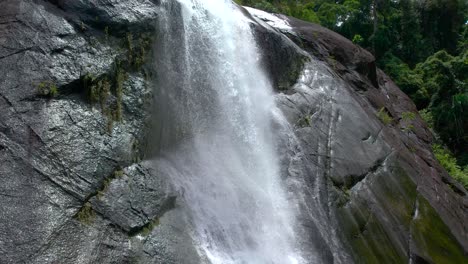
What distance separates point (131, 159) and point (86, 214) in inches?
55.2

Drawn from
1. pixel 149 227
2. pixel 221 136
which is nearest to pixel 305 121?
pixel 221 136

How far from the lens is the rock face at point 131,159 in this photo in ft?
21.4

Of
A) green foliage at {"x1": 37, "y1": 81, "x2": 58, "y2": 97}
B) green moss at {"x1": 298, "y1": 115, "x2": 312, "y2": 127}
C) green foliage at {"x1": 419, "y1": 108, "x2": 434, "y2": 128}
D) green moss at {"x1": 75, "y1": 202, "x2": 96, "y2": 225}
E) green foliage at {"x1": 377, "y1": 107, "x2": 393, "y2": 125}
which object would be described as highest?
green foliage at {"x1": 377, "y1": 107, "x2": 393, "y2": 125}

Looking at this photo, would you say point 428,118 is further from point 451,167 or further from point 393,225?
point 393,225

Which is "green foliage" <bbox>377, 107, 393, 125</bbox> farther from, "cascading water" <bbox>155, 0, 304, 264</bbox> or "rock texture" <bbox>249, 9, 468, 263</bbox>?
"cascading water" <bbox>155, 0, 304, 264</bbox>

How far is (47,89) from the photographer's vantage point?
24.5 feet

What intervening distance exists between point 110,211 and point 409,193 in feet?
24.8

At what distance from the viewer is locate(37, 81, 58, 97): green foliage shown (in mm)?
7398

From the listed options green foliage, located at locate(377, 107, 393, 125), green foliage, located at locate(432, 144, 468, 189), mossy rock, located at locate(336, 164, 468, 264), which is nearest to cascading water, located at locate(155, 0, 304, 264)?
mossy rock, located at locate(336, 164, 468, 264)

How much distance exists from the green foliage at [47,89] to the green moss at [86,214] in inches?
73.9

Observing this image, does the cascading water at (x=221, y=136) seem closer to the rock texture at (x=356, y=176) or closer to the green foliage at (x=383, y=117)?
the rock texture at (x=356, y=176)

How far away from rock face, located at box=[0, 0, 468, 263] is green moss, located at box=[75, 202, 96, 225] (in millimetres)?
19

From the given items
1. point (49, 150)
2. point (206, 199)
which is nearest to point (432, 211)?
point (206, 199)

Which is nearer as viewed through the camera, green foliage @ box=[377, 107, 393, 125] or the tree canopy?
green foliage @ box=[377, 107, 393, 125]
